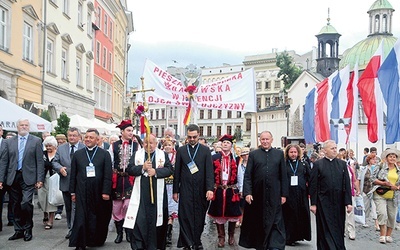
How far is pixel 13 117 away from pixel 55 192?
3299 millimetres

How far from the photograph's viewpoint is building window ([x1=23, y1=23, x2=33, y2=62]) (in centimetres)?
2081

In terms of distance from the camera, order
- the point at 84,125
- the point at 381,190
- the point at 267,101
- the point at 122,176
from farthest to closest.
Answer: the point at 267,101 → the point at 84,125 → the point at 381,190 → the point at 122,176

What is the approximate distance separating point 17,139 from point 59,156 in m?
0.84

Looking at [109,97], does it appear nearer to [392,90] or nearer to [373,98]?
[373,98]

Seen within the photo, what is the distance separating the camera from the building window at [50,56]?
23.7 metres

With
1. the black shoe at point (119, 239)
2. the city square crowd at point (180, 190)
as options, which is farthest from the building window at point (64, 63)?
the black shoe at point (119, 239)

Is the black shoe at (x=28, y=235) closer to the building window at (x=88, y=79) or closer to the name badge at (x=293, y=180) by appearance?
the name badge at (x=293, y=180)

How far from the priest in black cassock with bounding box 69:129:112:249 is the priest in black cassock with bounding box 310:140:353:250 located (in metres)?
3.28

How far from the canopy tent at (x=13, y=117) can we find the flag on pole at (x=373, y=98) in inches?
325

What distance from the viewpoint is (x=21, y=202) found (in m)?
8.59

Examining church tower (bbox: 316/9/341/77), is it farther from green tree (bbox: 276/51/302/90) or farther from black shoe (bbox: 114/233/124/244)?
black shoe (bbox: 114/233/124/244)

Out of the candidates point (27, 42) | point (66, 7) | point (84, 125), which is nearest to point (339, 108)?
point (84, 125)

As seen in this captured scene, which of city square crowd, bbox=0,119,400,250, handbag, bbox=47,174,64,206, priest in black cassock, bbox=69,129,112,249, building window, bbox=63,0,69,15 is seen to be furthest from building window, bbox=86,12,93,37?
priest in black cassock, bbox=69,129,112,249

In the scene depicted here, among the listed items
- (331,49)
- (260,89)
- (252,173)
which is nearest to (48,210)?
(252,173)
